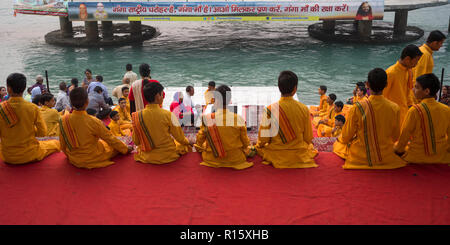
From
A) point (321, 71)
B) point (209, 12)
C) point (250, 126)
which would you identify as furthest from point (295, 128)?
point (209, 12)

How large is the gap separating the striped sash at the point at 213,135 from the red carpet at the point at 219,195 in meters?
0.22

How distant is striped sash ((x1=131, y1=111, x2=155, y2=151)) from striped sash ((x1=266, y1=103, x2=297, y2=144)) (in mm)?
1252

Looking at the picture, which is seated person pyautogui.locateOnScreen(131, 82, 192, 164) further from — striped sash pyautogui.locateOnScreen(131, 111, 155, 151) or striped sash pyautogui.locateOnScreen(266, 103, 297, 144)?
striped sash pyautogui.locateOnScreen(266, 103, 297, 144)

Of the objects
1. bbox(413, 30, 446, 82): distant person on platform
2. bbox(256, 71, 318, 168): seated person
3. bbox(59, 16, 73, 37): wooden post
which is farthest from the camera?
bbox(59, 16, 73, 37): wooden post

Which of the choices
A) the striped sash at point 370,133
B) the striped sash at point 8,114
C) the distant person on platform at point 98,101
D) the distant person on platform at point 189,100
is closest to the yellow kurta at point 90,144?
the striped sash at point 8,114

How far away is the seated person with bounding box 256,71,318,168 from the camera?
12.7ft

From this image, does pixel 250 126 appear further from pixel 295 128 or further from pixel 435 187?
pixel 435 187

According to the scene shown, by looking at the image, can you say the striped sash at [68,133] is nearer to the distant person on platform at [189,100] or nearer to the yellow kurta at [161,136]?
the yellow kurta at [161,136]

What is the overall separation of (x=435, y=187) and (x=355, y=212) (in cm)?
90

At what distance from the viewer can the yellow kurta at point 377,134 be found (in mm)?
3799

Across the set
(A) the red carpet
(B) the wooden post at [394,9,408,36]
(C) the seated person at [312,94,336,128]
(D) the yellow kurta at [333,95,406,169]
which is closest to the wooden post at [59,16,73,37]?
(C) the seated person at [312,94,336,128]

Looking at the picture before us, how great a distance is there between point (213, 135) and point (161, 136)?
557mm

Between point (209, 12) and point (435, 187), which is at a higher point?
point (209, 12)

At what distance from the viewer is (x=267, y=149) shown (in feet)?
13.7
